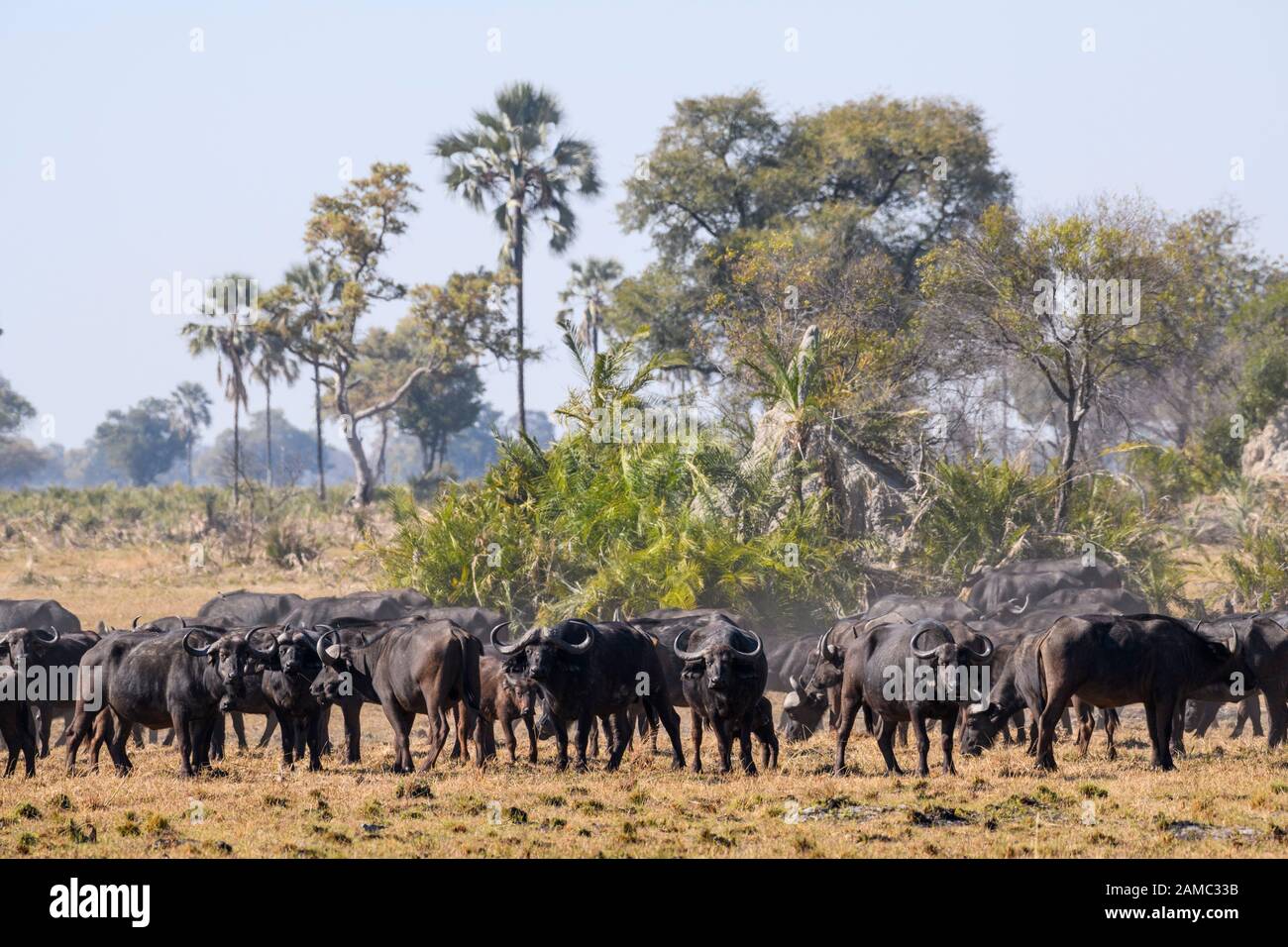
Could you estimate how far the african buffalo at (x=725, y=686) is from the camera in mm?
16484

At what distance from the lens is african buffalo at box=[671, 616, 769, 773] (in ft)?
54.1

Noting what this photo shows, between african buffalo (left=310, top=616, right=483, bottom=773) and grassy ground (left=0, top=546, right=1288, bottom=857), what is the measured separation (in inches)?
21.0

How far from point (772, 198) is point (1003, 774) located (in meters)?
43.2

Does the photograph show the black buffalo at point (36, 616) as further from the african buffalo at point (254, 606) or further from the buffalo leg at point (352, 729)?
the buffalo leg at point (352, 729)

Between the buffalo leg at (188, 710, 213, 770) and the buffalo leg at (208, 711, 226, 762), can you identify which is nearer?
the buffalo leg at (188, 710, 213, 770)

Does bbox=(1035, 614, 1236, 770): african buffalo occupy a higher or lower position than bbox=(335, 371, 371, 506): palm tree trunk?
lower

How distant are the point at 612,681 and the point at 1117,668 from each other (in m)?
5.40

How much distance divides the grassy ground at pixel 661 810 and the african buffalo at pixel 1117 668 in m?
0.55

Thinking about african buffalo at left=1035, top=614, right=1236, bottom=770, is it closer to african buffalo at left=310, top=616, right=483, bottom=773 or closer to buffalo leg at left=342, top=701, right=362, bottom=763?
african buffalo at left=310, top=616, right=483, bottom=773

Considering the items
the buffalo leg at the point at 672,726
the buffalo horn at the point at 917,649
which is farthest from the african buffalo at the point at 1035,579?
the buffalo horn at the point at 917,649

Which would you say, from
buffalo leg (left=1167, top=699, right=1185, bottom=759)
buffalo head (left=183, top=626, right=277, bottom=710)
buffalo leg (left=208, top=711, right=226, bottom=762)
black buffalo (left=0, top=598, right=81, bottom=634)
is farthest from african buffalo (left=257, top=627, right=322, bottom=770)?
black buffalo (left=0, top=598, right=81, bottom=634)

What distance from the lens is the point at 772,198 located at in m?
57.5
